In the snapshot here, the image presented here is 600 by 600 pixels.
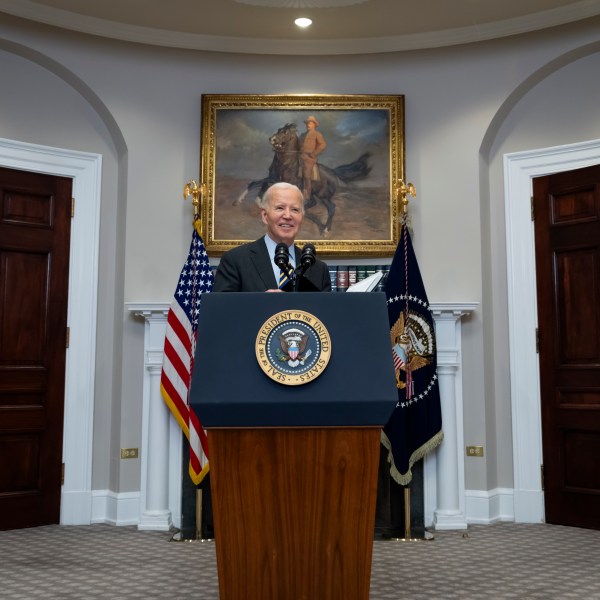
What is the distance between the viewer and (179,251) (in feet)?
18.4

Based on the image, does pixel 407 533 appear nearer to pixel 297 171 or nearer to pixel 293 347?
pixel 297 171

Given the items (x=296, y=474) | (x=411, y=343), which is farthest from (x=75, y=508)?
(x=296, y=474)

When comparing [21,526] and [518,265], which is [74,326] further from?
[518,265]

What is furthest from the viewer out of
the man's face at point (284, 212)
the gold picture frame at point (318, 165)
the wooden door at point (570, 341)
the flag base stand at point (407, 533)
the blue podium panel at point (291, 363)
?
the gold picture frame at point (318, 165)

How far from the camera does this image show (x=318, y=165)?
225 inches

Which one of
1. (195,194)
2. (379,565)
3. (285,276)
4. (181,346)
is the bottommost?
(379,565)

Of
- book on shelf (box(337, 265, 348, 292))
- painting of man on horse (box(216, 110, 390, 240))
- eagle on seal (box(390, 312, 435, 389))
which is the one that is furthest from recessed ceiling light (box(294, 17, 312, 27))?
eagle on seal (box(390, 312, 435, 389))

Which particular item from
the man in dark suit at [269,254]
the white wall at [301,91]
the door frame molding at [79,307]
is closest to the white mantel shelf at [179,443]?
the white wall at [301,91]

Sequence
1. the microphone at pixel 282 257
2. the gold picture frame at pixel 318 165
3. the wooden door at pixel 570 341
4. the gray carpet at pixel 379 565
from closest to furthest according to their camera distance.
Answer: the microphone at pixel 282 257 → the gray carpet at pixel 379 565 → the wooden door at pixel 570 341 → the gold picture frame at pixel 318 165

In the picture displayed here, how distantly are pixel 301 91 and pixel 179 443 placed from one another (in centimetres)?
295

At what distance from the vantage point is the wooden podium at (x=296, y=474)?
2.34m

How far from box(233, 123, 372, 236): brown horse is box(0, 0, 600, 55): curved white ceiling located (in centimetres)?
72

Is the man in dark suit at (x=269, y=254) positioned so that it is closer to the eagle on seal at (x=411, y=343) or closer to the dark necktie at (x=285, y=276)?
the dark necktie at (x=285, y=276)

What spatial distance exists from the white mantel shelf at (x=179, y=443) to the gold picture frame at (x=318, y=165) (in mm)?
744
